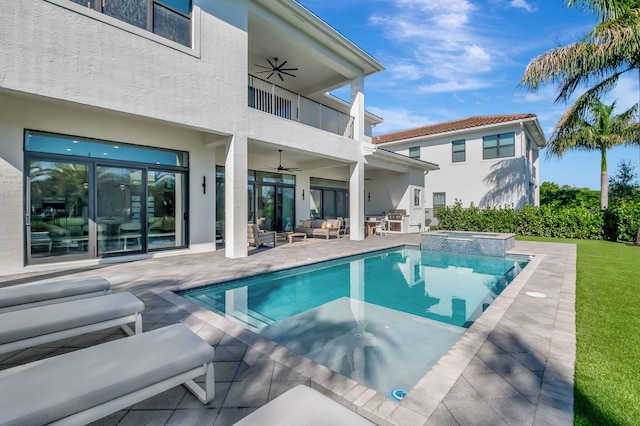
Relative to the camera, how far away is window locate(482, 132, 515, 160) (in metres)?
20.1

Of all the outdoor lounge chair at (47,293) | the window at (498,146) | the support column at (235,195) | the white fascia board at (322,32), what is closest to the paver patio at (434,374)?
the outdoor lounge chair at (47,293)

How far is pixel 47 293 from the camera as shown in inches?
157

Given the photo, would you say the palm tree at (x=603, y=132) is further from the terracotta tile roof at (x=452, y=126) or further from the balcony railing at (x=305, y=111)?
the balcony railing at (x=305, y=111)

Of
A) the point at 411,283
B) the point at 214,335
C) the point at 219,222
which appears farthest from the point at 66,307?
the point at 219,222

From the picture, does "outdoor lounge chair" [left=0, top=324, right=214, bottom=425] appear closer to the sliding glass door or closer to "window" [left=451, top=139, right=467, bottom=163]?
the sliding glass door

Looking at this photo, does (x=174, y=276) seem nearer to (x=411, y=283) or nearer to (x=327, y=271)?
(x=327, y=271)

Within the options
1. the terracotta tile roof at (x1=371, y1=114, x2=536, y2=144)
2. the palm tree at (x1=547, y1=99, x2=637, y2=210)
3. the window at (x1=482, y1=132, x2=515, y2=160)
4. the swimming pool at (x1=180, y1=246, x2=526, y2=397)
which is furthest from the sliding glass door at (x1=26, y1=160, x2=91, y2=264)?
the window at (x1=482, y1=132, x2=515, y2=160)

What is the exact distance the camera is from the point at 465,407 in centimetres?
236

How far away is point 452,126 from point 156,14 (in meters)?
21.0

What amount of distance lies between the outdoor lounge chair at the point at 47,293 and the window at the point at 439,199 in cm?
2251

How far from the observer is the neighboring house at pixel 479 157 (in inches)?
776

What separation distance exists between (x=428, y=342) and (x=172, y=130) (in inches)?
360

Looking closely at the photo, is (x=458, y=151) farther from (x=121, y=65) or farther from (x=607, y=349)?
(x=121, y=65)

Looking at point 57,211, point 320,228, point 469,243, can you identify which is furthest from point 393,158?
point 57,211
